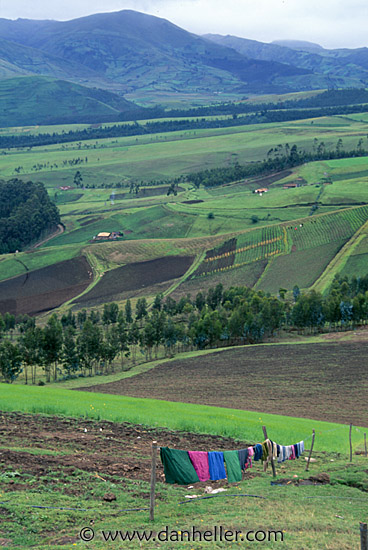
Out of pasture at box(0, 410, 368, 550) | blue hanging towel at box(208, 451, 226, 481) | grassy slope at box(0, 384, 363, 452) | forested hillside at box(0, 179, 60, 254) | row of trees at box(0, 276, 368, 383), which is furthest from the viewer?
forested hillside at box(0, 179, 60, 254)

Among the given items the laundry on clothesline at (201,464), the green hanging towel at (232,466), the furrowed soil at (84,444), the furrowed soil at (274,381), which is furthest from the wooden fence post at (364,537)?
the furrowed soil at (274,381)

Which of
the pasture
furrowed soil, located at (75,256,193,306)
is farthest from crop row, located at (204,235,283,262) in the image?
the pasture

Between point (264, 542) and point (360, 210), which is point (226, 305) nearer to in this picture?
point (360, 210)

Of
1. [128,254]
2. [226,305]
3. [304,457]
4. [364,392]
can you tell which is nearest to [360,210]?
[128,254]

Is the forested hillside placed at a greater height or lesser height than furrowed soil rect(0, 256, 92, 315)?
greater

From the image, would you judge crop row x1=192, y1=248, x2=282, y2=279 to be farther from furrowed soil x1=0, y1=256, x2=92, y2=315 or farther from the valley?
furrowed soil x1=0, y1=256, x2=92, y2=315

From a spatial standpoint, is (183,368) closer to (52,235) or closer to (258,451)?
(258,451)

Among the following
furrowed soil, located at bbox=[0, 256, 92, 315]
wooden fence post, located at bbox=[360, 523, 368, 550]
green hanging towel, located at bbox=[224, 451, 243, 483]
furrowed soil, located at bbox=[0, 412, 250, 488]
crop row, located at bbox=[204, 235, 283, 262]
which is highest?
wooden fence post, located at bbox=[360, 523, 368, 550]
